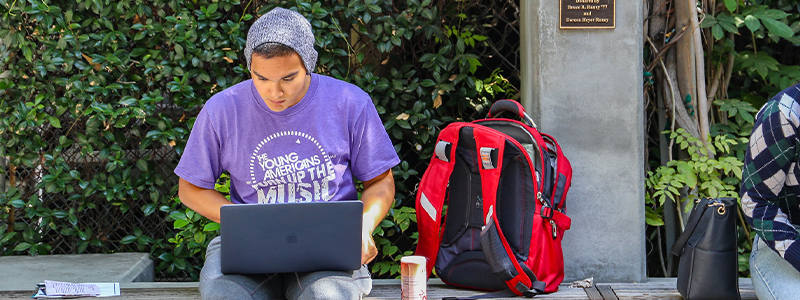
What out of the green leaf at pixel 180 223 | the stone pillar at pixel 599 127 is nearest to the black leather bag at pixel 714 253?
the stone pillar at pixel 599 127

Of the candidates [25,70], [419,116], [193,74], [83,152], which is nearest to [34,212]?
[83,152]

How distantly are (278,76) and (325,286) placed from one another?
0.66 meters

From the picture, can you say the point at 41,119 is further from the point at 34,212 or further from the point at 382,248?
the point at 382,248

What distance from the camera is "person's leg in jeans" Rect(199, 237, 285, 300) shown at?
203cm

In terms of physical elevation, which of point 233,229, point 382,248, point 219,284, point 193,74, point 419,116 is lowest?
point 382,248

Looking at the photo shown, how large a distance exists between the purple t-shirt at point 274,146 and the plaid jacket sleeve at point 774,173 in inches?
52.3

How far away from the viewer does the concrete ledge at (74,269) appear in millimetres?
2862

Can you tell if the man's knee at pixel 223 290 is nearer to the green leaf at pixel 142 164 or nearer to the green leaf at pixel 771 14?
the green leaf at pixel 142 164

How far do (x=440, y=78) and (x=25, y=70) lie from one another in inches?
79.6

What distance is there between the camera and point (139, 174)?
133 inches

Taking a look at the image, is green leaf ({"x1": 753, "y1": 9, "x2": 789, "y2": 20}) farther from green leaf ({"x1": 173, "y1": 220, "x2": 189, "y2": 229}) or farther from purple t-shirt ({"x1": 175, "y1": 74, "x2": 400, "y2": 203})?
green leaf ({"x1": 173, "y1": 220, "x2": 189, "y2": 229})

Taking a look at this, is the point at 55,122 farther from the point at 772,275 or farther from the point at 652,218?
the point at 772,275

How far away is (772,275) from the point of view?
2238mm

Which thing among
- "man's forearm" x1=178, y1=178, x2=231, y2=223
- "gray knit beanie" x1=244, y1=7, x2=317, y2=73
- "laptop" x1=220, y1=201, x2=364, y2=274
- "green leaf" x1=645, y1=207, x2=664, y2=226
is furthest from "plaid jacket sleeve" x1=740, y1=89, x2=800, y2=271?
"man's forearm" x1=178, y1=178, x2=231, y2=223
